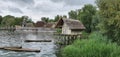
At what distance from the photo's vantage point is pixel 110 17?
25.5 m

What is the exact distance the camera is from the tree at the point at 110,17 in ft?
79.6

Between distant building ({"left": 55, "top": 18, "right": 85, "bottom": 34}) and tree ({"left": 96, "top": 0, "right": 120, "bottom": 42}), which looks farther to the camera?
distant building ({"left": 55, "top": 18, "right": 85, "bottom": 34})

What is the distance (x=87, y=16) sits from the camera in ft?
236

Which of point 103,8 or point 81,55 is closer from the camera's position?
point 81,55

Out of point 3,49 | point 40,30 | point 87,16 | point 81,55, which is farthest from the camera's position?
point 40,30

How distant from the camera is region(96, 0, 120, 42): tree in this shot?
24.3 meters

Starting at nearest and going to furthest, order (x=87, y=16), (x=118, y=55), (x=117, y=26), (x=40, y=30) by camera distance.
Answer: (x=118, y=55)
(x=117, y=26)
(x=87, y=16)
(x=40, y=30)

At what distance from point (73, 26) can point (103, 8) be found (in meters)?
23.1

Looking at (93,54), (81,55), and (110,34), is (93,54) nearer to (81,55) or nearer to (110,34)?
(81,55)

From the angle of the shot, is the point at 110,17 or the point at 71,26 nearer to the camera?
the point at 110,17

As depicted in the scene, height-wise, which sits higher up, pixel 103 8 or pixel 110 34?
pixel 103 8

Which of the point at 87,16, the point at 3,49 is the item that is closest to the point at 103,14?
the point at 3,49

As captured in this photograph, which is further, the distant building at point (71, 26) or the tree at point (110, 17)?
the distant building at point (71, 26)

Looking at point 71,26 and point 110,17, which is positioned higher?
point 110,17
